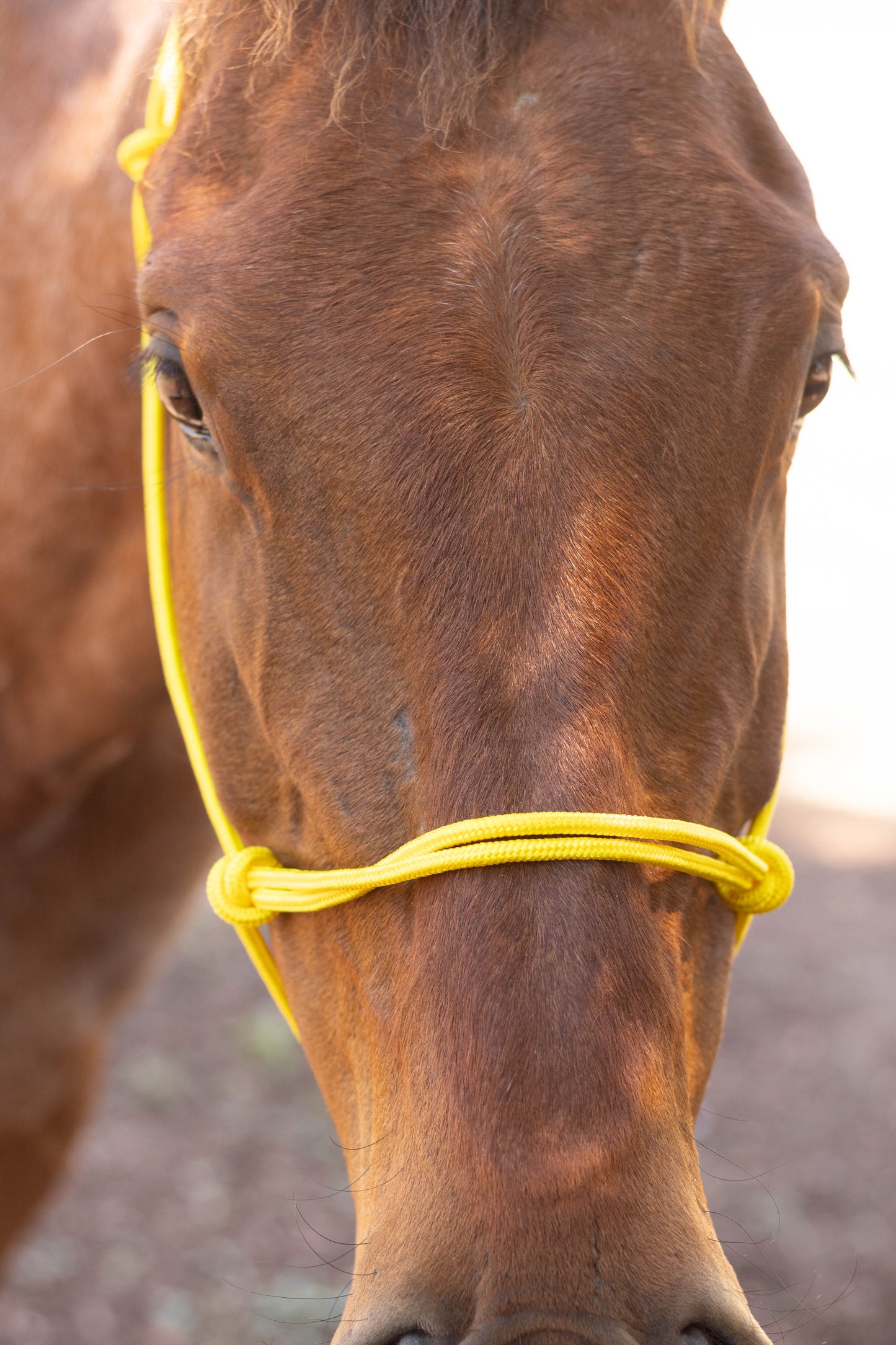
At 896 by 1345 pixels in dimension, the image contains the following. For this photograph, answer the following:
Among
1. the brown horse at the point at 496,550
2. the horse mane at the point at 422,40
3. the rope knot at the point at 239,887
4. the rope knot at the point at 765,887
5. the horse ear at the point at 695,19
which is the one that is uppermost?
the horse mane at the point at 422,40

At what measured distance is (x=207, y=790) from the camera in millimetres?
1743

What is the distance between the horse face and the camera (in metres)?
1.09

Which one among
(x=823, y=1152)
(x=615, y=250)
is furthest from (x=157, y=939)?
(x=823, y=1152)

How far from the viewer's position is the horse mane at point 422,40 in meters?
1.33

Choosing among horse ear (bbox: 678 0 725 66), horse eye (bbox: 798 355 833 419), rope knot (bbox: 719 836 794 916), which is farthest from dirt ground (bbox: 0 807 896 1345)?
horse ear (bbox: 678 0 725 66)

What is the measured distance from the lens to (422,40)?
1378 millimetres

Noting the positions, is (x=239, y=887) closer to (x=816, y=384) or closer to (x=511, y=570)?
(x=511, y=570)

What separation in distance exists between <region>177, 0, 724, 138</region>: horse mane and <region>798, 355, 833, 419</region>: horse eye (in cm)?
39

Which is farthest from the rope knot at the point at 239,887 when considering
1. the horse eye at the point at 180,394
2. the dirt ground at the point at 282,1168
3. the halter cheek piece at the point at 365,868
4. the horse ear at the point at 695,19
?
the dirt ground at the point at 282,1168

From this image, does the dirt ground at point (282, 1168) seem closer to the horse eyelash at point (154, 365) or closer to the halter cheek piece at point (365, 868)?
the halter cheek piece at point (365, 868)

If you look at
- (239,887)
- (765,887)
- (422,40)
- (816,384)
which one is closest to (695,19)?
(422,40)

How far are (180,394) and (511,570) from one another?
0.53m

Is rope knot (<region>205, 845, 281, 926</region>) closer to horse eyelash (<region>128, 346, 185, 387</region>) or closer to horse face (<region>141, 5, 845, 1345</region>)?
horse face (<region>141, 5, 845, 1345</region>)

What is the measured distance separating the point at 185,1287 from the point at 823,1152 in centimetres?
221
